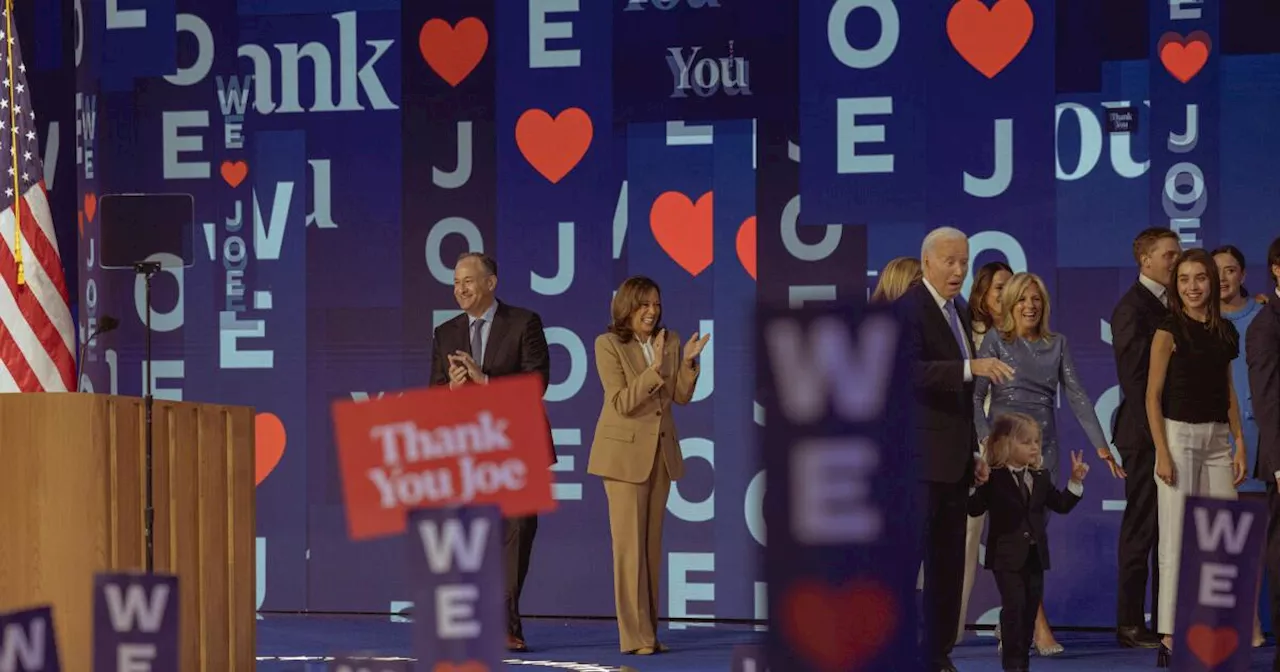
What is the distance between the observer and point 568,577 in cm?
847

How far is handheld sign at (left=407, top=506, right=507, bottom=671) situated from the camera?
3.12m

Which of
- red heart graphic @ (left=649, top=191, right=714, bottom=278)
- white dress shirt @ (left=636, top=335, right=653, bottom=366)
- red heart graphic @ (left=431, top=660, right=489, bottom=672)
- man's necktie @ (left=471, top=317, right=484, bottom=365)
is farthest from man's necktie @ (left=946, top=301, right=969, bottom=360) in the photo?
red heart graphic @ (left=431, top=660, right=489, bottom=672)

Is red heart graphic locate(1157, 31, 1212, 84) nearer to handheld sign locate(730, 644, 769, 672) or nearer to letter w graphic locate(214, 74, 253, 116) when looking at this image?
letter w graphic locate(214, 74, 253, 116)

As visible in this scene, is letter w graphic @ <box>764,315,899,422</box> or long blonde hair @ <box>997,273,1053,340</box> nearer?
letter w graphic @ <box>764,315,899,422</box>

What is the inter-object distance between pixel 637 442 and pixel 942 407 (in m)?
1.65

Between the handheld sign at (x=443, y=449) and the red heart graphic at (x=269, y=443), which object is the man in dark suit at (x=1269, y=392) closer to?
the handheld sign at (x=443, y=449)

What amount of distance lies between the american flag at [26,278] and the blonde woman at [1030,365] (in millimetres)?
3420

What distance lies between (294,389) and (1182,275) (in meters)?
4.33

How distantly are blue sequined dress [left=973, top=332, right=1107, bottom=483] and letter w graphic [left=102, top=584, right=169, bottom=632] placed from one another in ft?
12.6

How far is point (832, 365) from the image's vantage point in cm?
279

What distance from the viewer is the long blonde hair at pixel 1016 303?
6719 millimetres

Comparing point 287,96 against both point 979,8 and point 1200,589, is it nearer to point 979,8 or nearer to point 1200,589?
point 979,8

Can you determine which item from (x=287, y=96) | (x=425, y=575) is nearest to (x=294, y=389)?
(x=287, y=96)

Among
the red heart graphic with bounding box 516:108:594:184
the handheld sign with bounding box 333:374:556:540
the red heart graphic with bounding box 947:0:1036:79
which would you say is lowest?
the handheld sign with bounding box 333:374:556:540
